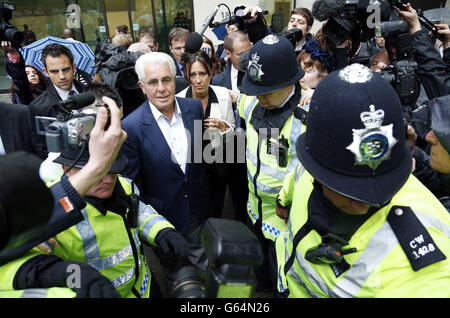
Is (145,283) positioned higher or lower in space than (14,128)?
lower

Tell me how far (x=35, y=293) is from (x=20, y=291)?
67mm

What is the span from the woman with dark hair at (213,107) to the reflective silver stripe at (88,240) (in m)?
1.45

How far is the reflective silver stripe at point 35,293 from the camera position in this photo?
0.97m

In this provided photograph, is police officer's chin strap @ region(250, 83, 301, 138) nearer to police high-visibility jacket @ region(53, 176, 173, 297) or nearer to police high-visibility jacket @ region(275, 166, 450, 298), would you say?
police high-visibility jacket @ region(275, 166, 450, 298)

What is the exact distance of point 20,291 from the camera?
3.29 feet

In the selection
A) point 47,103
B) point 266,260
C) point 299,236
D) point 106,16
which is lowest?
point 266,260

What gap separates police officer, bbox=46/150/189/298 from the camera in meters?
1.45

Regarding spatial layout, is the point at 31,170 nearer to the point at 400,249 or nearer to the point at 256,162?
the point at 400,249

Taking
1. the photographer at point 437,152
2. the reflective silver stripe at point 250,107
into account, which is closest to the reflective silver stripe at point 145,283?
the reflective silver stripe at point 250,107

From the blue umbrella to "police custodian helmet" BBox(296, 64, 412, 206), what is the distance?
3668mm

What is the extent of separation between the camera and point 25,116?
2.48 metres

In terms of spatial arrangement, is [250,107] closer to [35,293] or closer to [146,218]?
[146,218]

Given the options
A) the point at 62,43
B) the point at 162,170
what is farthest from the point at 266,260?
the point at 62,43

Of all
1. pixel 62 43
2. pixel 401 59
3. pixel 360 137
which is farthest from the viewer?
pixel 62 43
